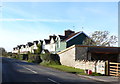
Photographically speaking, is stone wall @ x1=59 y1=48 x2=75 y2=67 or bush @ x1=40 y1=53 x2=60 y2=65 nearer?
stone wall @ x1=59 y1=48 x2=75 y2=67

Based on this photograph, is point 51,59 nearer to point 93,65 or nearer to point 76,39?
point 76,39

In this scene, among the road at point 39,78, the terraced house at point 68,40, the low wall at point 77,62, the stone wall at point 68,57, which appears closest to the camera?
the road at point 39,78

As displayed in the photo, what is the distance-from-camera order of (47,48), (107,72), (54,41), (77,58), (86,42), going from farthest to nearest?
(47,48) < (54,41) < (86,42) < (77,58) < (107,72)

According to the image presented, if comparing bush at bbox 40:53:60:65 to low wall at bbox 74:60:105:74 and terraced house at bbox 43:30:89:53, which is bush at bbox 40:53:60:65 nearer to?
low wall at bbox 74:60:105:74

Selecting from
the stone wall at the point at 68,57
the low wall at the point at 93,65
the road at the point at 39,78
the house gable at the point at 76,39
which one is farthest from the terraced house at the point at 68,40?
the road at the point at 39,78

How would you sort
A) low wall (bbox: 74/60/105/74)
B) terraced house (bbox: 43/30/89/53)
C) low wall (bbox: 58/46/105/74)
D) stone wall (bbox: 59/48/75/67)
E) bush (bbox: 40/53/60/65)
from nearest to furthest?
low wall (bbox: 74/60/105/74), low wall (bbox: 58/46/105/74), stone wall (bbox: 59/48/75/67), bush (bbox: 40/53/60/65), terraced house (bbox: 43/30/89/53)

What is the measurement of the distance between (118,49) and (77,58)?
8.22 meters

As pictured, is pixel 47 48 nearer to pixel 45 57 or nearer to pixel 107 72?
pixel 45 57

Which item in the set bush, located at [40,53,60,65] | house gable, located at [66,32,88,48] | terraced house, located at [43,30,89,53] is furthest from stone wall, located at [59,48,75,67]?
house gable, located at [66,32,88,48]

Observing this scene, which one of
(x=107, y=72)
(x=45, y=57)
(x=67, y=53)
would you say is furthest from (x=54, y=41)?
(x=107, y=72)

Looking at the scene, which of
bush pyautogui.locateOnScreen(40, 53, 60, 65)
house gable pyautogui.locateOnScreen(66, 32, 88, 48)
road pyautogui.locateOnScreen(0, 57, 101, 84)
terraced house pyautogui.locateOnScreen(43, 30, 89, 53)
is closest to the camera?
road pyautogui.locateOnScreen(0, 57, 101, 84)

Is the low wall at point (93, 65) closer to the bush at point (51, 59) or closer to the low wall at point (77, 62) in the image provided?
the low wall at point (77, 62)

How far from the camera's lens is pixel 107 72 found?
75.4ft

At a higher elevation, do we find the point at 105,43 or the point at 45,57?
the point at 105,43
